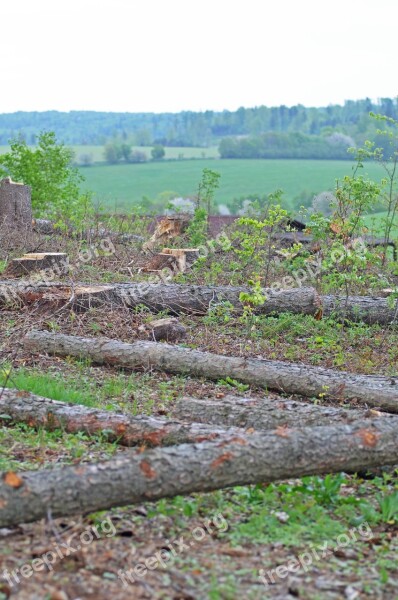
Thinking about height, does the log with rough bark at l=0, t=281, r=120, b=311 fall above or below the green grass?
below

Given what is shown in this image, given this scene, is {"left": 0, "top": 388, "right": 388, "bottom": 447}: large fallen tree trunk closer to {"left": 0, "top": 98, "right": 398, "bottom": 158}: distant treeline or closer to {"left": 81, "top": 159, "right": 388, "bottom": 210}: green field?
{"left": 81, "top": 159, "right": 388, "bottom": 210}: green field

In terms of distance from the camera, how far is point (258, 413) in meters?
5.97

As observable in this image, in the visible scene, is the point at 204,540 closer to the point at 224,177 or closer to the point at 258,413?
the point at 258,413

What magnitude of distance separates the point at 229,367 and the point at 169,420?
6.30 feet

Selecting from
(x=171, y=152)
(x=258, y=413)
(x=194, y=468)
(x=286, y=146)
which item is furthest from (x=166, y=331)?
(x=171, y=152)

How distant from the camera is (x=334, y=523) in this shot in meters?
4.62

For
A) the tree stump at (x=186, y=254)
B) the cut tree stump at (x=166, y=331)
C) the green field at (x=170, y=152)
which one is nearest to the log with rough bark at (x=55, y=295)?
the cut tree stump at (x=166, y=331)

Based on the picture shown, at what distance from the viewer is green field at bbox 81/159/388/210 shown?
49.6 meters

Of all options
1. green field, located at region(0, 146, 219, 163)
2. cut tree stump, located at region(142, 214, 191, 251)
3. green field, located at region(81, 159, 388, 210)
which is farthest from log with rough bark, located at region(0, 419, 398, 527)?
green field, located at region(0, 146, 219, 163)

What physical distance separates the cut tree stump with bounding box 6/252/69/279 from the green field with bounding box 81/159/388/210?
35.1m

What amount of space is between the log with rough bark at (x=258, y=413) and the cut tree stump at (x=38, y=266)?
617cm

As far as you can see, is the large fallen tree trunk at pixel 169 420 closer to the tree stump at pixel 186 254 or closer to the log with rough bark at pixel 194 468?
the log with rough bark at pixel 194 468

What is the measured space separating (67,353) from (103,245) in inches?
261

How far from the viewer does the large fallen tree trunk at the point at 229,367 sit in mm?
7139
